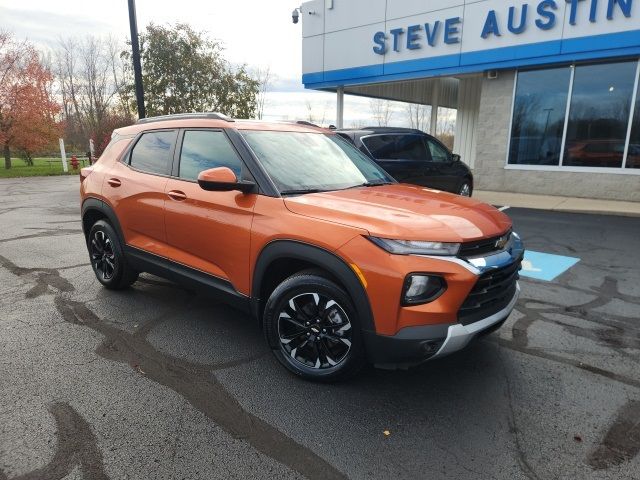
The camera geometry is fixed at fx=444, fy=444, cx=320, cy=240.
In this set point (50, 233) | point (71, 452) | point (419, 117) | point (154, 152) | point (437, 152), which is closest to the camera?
point (71, 452)

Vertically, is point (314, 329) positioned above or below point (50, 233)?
above

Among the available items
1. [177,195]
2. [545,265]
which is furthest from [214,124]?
[545,265]

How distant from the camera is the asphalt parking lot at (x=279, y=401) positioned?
2.31 metres

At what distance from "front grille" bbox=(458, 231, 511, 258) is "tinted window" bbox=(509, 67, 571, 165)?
10734 millimetres

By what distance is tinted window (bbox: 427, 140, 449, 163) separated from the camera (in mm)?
9281

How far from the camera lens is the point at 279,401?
2.84 metres

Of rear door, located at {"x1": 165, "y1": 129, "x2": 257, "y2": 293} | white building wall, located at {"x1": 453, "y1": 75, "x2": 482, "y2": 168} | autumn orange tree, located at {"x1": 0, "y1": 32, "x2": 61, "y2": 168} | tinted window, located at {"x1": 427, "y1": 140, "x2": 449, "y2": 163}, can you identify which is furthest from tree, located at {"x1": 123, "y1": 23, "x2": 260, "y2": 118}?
rear door, located at {"x1": 165, "y1": 129, "x2": 257, "y2": 293}

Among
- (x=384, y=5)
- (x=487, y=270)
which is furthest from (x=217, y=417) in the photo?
(x=384, y=5)

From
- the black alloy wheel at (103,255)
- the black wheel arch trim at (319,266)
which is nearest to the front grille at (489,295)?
the black wheel arch trim at (319,266)

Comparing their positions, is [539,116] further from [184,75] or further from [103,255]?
[184,75]

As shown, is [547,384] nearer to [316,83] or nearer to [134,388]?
[134,388]

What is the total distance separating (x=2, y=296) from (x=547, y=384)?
517 centimetres

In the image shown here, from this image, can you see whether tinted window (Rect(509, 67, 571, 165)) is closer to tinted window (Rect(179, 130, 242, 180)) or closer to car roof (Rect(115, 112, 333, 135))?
car roof (Rect(115, 112, 333, 135))

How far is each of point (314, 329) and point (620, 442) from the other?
185 centimetres
